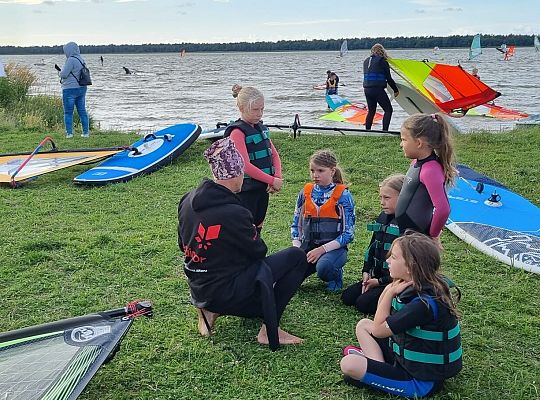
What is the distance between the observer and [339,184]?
5.02 metres

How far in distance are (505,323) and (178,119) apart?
1818 centimetres

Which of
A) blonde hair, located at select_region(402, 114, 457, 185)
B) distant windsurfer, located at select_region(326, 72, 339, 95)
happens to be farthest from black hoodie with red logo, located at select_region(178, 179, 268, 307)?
distant windsurfer, located at select_region(326, 72, 339, 95)

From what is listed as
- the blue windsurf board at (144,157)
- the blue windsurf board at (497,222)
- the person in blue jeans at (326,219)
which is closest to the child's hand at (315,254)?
the person in blue jeans at (326,219)

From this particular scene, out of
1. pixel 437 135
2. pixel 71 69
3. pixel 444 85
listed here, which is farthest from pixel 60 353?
pixel 444 85

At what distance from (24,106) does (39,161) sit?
772cm

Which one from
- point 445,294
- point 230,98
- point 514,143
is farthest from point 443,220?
point 230,98

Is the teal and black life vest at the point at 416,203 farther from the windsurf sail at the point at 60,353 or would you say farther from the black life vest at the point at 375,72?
the black life vest at the point at 375,72

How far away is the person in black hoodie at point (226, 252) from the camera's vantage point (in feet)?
12.3

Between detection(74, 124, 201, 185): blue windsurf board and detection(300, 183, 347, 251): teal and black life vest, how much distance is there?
4424mm

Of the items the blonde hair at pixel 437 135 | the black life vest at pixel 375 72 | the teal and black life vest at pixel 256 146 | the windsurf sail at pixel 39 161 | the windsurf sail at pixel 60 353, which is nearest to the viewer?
the windsurf sail at pixel 60 353

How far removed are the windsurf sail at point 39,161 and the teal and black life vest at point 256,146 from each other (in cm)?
444

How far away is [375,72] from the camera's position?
11344mm

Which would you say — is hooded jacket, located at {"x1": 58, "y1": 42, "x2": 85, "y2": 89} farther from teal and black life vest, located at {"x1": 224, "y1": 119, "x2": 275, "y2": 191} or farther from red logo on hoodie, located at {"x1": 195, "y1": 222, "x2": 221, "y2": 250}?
red logo on hoodie, located at {"x1": 195, "y1": 222, "x2": 221, "y2": 250}

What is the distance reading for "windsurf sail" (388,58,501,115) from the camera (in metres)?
12.0
